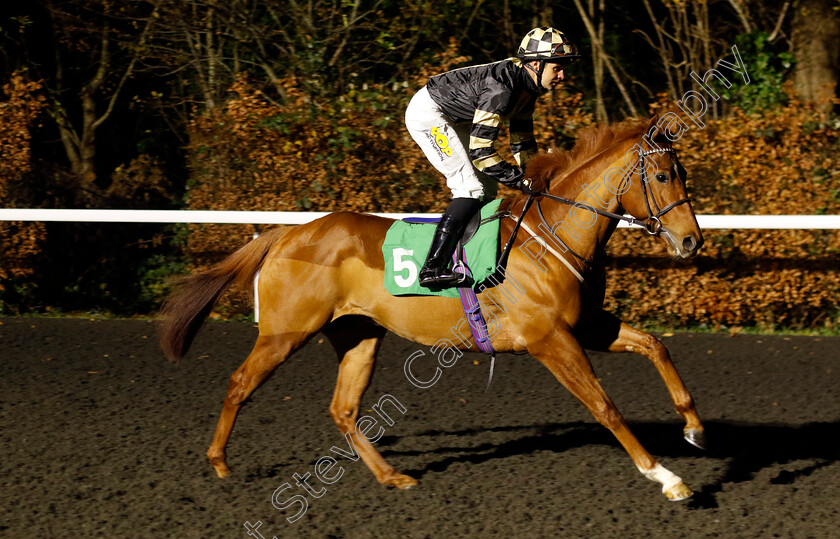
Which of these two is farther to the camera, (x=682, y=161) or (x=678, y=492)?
(x=682, y=161)

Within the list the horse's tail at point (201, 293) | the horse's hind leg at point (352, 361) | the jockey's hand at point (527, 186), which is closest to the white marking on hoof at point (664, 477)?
the jockey's hand at point (527, 186)

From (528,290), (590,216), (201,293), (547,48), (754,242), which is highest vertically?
(547,48)

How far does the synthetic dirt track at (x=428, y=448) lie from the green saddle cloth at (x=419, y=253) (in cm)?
97

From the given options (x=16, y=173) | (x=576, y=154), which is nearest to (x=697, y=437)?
(x=576, y=154)

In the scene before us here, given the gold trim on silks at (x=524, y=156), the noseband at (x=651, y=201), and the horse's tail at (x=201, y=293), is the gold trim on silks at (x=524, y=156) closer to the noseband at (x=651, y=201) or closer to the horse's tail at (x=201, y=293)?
the noseband at (x=651, y=201)

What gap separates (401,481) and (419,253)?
1.11 m

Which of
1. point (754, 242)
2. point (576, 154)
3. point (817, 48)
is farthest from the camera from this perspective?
point (817, 48)

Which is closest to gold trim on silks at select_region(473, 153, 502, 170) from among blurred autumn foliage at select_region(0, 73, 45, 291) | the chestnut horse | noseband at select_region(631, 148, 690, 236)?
the chestnut horse

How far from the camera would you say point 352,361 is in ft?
15.5

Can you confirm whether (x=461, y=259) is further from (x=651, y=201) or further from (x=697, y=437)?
(x=697, y=437)

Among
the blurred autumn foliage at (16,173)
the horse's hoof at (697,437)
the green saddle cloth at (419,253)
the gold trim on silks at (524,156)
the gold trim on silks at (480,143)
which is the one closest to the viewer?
the horse's hoof at (697,437)

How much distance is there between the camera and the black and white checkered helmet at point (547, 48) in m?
4.16

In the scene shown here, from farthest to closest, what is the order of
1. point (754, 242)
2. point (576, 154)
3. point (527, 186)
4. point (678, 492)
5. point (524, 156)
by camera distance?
point (754, 242)
point (524, 156)
point (576, 154)
point (527, 186)
point (678, 492)

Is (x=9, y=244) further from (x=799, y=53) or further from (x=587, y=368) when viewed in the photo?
(x=799, y=53)
